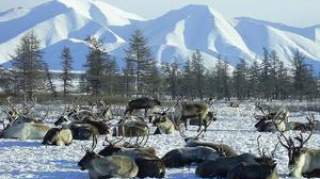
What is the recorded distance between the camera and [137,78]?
73438 mm

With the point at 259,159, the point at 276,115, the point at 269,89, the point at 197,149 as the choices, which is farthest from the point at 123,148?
the point at 269,89

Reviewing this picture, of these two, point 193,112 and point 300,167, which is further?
point 193,112

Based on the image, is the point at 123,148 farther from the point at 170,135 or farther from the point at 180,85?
the point at 180,85

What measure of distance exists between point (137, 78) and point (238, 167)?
201 feet

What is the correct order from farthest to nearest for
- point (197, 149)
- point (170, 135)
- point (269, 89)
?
point (269, 89) < point (170, 135) < point (197, 149)

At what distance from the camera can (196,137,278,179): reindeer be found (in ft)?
40.1

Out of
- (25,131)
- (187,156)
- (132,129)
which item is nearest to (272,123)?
(132,129)

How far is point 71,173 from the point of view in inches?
538

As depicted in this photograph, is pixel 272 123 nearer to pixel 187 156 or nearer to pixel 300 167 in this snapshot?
pixel 187 156

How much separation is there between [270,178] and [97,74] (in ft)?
185

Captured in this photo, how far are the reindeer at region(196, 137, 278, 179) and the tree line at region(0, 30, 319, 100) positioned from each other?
4714 cm

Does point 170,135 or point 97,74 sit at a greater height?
point 97,74

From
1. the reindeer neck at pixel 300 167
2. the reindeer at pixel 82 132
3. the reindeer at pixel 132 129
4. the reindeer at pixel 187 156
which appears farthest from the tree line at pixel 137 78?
the reindeer neck at pixel 300 167

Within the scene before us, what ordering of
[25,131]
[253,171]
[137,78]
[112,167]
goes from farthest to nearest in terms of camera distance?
[137,78], [25,131], [112,167], [253,171]
